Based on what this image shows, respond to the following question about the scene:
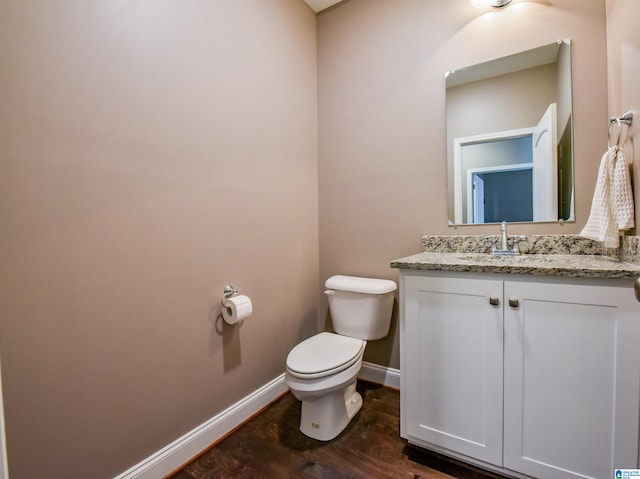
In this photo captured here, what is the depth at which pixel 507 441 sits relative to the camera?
1129mm

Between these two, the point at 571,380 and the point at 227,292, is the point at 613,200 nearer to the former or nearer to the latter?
the point at 571,380

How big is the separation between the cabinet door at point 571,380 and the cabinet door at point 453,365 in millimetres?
52

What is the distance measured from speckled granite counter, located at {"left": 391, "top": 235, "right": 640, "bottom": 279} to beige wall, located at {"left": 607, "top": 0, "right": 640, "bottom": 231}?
293 millimetres

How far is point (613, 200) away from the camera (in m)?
1.14

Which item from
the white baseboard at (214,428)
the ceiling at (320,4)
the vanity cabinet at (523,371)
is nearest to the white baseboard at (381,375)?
the white baseboard at (214,428)

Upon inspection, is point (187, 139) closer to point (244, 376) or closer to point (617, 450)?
point (244, 376)

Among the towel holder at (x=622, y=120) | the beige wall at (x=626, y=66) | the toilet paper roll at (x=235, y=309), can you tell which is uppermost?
the beige wall at (x=626, y=66)

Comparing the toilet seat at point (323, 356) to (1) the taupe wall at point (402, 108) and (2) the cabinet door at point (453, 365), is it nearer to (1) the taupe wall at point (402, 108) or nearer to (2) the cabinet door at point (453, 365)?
(2) the cabinet door at point (453, 365)

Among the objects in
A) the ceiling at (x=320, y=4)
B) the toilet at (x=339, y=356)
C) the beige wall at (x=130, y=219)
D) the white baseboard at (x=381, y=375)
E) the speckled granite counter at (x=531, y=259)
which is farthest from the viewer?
the ceiling at (x=320, y=4)

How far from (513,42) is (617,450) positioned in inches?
72.2

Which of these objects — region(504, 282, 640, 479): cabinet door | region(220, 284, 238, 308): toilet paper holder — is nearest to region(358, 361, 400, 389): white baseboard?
region(504, 282, 640, 479): cabinet door

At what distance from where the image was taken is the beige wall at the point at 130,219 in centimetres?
89

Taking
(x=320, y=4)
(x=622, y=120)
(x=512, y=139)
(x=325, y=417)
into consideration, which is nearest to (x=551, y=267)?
(x=622, y=120)

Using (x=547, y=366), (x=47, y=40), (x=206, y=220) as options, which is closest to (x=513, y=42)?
(x=547, y=366)
